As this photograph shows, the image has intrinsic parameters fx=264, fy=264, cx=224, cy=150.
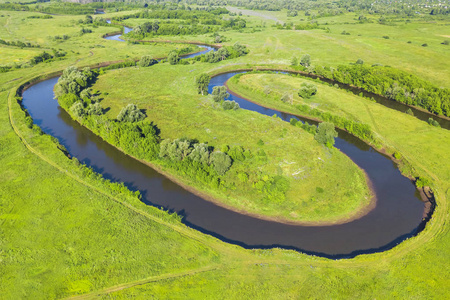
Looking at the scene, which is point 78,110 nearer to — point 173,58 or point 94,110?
point 94,110

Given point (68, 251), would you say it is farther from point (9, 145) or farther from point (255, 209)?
point (9, 145)

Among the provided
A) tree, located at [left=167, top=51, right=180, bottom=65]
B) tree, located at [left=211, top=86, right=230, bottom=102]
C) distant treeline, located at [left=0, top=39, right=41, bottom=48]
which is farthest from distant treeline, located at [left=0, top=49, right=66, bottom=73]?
tree, located at [left=211, top=86, right=230, bottom=102]

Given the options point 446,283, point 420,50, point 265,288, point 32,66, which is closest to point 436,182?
point 446,283

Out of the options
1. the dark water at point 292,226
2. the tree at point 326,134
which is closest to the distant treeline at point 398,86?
the dark water at point 292,226

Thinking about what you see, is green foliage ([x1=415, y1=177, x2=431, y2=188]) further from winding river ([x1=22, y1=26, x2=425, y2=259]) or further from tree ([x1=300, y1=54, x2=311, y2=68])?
tree ([x1=300, y1=54, x2=311, y2=68])

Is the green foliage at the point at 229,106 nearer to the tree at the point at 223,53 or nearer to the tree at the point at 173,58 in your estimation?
the tree at the point at 173,58

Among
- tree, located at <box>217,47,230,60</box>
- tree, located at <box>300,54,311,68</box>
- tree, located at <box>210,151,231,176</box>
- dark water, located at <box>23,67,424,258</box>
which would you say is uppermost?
tree, located at <box>217,47,230,60</box>
